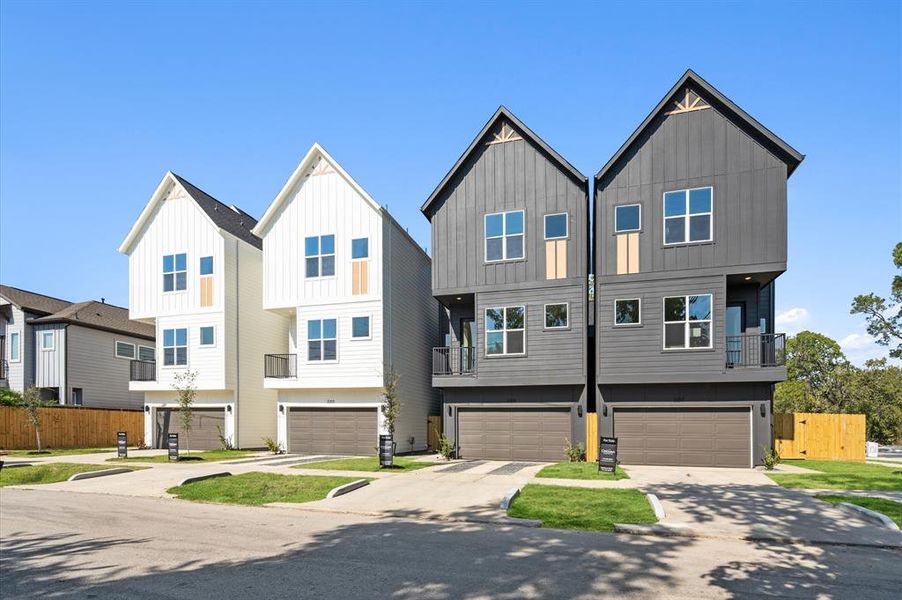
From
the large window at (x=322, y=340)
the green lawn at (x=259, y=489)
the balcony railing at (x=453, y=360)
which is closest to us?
the green lawn at (x=259, y=489)

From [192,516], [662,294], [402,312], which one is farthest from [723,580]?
[402,312]

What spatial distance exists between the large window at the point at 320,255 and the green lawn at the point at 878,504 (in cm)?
1894

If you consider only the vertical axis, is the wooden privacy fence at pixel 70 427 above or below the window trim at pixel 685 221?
below

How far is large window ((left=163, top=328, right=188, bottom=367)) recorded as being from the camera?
27547 millimetres

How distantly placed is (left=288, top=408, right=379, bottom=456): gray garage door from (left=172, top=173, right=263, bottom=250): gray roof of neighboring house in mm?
9205

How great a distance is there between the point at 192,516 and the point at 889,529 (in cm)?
1247

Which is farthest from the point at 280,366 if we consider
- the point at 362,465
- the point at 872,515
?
the point at 872,515

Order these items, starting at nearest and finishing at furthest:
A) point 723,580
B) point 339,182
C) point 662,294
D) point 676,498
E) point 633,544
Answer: point 723,580 < point 633,544 < point 676,498 < point 662,294 < point 339,182

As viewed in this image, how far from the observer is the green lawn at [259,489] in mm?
13445

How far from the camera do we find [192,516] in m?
11.6

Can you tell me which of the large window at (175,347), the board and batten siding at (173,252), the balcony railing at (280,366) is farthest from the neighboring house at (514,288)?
the large window at (175,347)

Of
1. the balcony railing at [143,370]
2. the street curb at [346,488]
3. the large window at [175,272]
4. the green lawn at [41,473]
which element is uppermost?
the large window at [175,272]

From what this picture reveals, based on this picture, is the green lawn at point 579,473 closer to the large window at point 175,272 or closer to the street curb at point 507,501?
the street curb at point 507,501

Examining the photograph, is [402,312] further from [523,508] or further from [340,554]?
[340,554]
